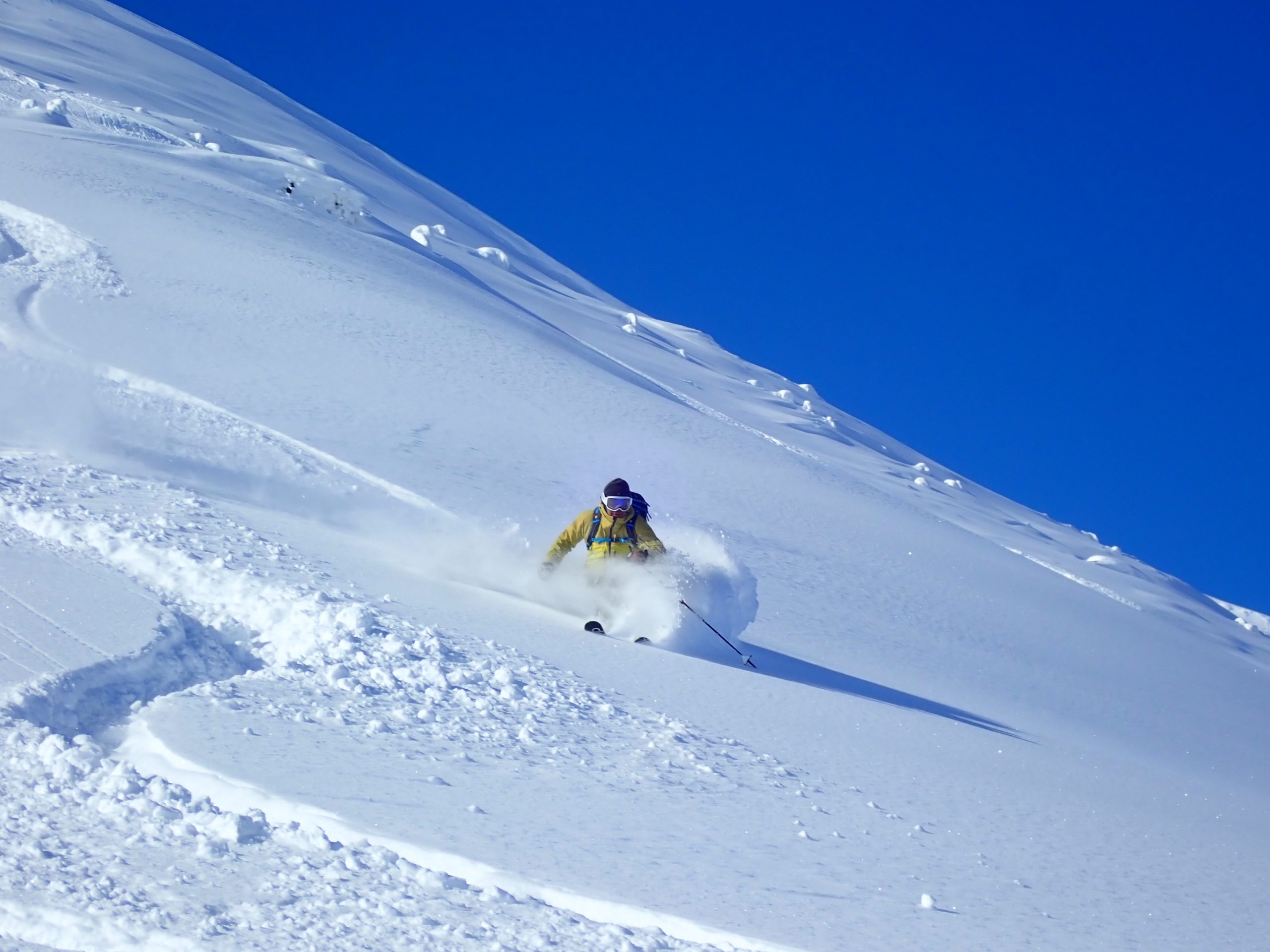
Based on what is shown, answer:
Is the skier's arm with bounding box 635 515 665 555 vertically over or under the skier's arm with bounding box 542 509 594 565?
over

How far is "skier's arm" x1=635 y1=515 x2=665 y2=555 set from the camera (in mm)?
8320

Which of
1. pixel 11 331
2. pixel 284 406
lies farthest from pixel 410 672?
pixel 11 331

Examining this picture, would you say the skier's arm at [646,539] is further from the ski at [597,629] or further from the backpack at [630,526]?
the ski at [597,629]

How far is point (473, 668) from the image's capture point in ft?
18.2

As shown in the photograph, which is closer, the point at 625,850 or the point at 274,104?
the point at 625,850

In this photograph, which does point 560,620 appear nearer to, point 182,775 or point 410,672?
point 410,672

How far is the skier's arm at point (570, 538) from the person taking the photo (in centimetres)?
847

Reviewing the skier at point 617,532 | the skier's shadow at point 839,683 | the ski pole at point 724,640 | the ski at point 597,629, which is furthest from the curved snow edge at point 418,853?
the skier at point 617,532

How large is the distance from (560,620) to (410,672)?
7.96ft

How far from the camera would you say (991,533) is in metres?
22.9

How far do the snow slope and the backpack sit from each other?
1.13 feet

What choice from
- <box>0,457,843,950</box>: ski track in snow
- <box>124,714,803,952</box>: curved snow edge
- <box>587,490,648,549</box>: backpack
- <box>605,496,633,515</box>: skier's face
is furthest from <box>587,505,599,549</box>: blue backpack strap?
<box>124,714,803,952</box>: curved snow edge

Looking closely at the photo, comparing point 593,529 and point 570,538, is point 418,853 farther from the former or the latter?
point 570,538

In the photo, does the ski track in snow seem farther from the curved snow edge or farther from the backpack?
the backpack
